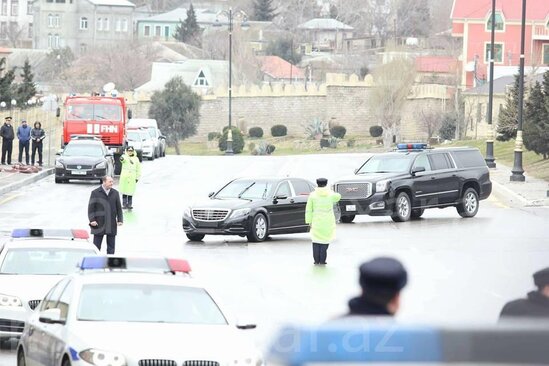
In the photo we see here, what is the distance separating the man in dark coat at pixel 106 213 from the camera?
2127 centimetres

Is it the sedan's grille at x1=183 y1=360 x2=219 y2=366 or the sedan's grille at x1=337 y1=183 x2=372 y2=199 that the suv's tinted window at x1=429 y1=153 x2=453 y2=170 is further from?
the sedan's grille at x1=183 y1=360 x2=219 y2=366

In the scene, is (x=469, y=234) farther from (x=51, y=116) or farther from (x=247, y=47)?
(x=247, y=47)

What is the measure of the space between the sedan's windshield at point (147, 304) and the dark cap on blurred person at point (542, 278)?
4040mm

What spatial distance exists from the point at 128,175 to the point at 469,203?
8.24 m

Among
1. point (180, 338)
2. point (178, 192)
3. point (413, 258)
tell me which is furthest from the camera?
point (178, 192)

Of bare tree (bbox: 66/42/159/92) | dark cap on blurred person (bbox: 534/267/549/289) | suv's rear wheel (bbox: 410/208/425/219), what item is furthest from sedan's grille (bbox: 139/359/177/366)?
bare tree (bbox: 66/42/159/92)

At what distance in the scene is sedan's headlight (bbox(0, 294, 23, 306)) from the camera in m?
14.5

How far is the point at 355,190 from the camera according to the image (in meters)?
32.2

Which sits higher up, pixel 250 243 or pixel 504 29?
pixel 504 29

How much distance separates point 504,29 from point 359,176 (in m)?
86.1

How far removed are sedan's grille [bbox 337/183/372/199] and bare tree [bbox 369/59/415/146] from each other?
83.3 metres

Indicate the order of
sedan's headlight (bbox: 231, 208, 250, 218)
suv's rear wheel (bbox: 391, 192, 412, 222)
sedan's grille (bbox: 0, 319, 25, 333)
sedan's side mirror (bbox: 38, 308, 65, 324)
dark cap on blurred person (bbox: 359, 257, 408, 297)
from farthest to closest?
suv's rear wheel (bbox: 391, 192, 412, 222), sedan's headlight (bbox: 231, 208, 250, 218), sedan's grille (bbox: 0, 319, 25, 333), sedan's side mirror (bbox: 38, 308, 65, 324), dark cap on blurred person (bbox: 359, 257, 408, 297)

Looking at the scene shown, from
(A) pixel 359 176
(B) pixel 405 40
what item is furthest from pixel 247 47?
(A) pixel 359 176

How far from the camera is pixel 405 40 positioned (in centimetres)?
18312
